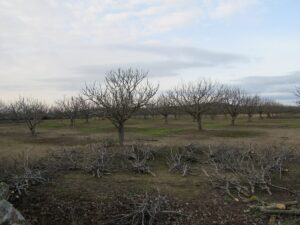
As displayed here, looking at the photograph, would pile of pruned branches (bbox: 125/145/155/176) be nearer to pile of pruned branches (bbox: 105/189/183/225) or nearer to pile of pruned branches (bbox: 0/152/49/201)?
pile of pruned branches (bbox: 0/152/49/201)

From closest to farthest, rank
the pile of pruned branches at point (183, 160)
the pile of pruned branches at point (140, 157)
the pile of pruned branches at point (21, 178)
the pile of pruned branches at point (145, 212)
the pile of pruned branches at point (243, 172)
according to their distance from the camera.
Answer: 1. the pile of pruned branches at point (145, 212)
2. the pile of pruned branches at point (21, 178)
3. the pile of pruned branches at point (243, 172)
4. the pile of pruned branches at point (140, 157)
5. the pile of pruned branches at point (183, 160)

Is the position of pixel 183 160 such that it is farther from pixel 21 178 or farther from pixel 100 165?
pixel 21 178

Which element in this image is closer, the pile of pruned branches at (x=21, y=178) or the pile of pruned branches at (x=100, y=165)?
the pile of pruned branches at (x=21, y=178)

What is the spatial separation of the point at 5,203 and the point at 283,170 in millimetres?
8747

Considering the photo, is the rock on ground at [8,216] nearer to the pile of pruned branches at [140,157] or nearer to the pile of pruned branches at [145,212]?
the pile of pruned branches at [145,212]

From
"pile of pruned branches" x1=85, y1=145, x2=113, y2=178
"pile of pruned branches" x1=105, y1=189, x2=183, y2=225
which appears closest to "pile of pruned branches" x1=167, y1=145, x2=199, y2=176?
"pile of pruned branches" x1=85, y1=145, x2=113, y2=178

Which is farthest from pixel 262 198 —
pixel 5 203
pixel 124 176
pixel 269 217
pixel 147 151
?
pixel 5 203

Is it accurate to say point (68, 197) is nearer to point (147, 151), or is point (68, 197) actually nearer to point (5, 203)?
point (5, 203)

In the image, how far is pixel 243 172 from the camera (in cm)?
1106

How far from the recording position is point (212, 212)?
8508 mm

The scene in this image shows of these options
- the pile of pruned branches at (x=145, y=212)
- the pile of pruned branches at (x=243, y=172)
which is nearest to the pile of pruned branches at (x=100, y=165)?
the pile of pruned branches at (x=145, y=212)

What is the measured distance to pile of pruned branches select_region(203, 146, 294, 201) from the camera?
390 inches

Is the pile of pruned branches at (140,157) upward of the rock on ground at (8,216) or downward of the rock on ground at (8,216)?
upward

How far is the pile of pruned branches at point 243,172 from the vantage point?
32.5ft
